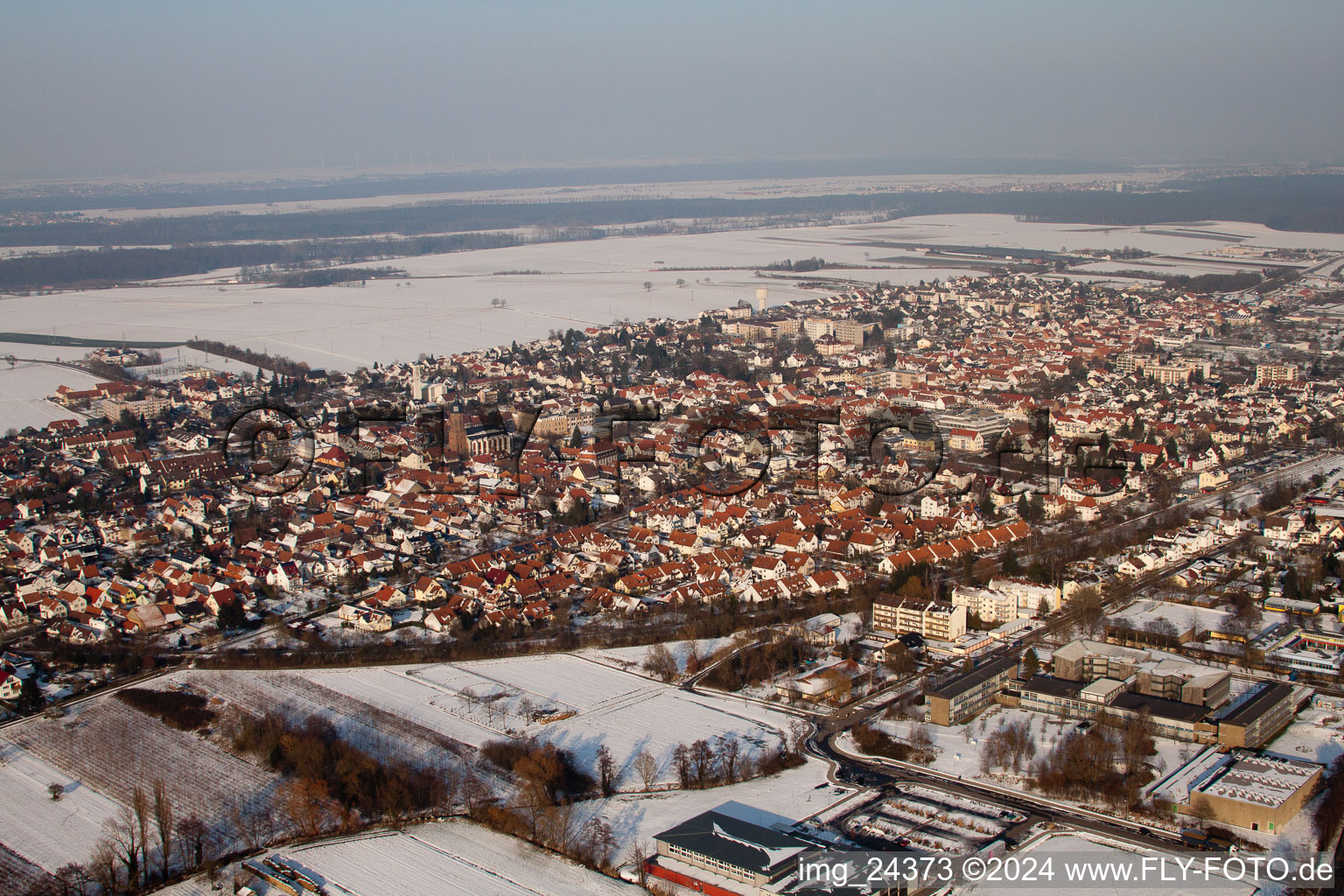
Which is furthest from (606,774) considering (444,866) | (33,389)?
(33,389)

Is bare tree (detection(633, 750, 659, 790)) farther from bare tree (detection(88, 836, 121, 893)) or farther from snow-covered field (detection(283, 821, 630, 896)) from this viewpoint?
bare tree (detection(88, 836, 121, 893))

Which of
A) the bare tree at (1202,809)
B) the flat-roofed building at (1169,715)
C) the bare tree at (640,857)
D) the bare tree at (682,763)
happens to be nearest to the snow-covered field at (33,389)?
the bare tree at (682,763)

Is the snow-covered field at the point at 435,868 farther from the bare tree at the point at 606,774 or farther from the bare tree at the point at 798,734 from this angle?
the bare tree at the point at 798,734

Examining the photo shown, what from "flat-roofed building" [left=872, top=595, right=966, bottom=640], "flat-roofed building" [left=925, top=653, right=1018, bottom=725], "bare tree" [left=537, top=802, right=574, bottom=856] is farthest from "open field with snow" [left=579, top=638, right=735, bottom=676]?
"bare tree" [left=537, top=802, right=574, bottom=856]

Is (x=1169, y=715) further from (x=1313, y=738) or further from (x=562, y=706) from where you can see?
(x=562, y=706)

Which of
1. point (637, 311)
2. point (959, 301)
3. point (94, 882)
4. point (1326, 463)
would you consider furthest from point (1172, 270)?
point (94, 882)
